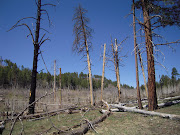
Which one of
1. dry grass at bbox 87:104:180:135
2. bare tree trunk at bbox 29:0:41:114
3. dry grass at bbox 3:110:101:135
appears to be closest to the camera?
dry grass at bbox 87:104:180:135

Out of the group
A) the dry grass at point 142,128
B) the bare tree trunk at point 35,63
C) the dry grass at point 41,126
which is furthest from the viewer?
the bare tree trunk at point 35,63

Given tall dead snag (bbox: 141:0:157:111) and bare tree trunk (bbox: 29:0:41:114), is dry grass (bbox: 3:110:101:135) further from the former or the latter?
tall dead snag (bbox: 141:0:157:111)

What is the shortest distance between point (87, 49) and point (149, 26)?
21.0ft

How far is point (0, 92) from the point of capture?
22.8 meters

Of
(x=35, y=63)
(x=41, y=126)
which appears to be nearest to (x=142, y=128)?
(x=41, y=126)

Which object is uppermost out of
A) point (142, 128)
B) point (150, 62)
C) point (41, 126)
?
point (150, 62)

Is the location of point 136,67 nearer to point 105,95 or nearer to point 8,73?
point 105,95

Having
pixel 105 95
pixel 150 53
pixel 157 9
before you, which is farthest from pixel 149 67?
pixel 105 95

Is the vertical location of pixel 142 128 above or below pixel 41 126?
above

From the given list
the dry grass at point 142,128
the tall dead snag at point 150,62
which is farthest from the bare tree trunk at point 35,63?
the tall dead snag at point 150,62

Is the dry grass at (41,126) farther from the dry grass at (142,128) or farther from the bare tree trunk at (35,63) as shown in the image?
the bare tree trunk at (35,63)

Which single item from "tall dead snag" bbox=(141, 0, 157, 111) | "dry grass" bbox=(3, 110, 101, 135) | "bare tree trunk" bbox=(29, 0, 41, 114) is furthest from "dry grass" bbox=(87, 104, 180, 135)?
"bare tree trunk" bbox=(29, 0, 41, 114)

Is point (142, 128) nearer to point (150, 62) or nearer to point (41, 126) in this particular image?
point (41, 126)

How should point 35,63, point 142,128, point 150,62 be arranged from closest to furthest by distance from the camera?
point 142,128
point 35,63
point 150,62
